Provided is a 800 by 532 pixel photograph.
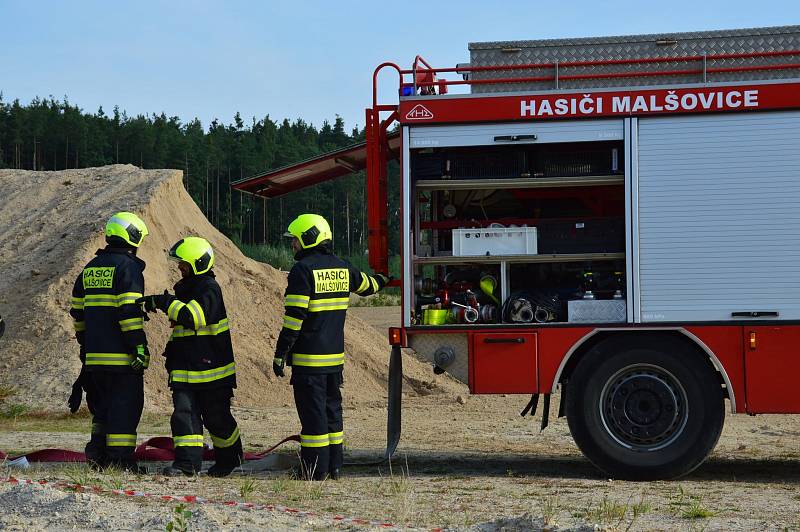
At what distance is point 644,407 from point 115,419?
13.3 feet

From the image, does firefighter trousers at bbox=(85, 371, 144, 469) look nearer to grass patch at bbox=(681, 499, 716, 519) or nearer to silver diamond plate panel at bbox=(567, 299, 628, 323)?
silver diamond plate panel at bbox=(567, 299, 628, 323)

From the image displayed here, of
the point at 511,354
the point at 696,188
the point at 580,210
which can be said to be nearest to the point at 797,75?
the point at 696,188

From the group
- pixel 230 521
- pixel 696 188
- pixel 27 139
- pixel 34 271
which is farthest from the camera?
pixel 27 139

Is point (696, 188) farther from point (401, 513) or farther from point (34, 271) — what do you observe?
point (34, 271)

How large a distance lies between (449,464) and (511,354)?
5.41ft

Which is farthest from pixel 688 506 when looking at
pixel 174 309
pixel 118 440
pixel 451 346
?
pixel 118 440

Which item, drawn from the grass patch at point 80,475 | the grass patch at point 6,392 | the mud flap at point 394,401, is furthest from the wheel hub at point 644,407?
the grass patch at point 6,392

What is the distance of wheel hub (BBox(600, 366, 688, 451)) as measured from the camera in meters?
8.24

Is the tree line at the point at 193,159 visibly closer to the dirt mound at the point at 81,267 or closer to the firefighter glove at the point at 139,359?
the dirt mound at the point at 81,267

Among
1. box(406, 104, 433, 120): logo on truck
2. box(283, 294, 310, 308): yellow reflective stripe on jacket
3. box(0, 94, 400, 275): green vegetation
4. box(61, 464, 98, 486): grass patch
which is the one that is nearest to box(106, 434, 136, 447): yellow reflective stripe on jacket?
box(61, 464, 98, 486): grass patch

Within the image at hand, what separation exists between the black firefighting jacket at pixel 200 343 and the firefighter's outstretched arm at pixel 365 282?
1.05 m

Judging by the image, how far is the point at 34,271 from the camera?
1714 cm

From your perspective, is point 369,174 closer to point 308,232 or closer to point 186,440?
point 308,232

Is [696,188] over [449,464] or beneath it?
over
